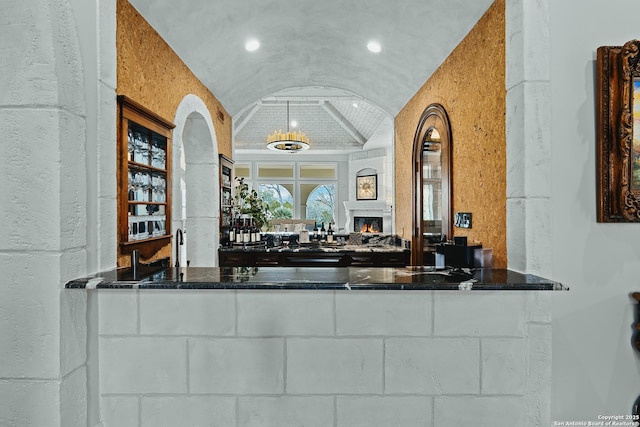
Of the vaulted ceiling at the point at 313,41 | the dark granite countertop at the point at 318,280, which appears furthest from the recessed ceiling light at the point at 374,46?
the dark granite countertop at the point at 318,280

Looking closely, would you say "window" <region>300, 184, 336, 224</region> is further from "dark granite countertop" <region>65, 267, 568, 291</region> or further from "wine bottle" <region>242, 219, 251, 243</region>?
"dark granite countertop" <region>65, 267, 568, 291</region>

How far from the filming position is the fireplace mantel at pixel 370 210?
8.44m

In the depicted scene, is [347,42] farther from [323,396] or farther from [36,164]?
[323,396]

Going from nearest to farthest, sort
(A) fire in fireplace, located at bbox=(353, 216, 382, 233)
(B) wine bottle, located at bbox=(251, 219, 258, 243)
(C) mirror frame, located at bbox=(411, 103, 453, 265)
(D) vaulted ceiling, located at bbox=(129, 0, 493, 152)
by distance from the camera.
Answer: (D) vaulted ceiling, located at bbox=(129, 0, 493, 152), (C) mirror frame, located at bbox=(411, 103, 453, 265), (B) wine bottle, located at bbox=(251, 219, 258, 243), (A) fire in fireplace, located at bbox=(353, 216, 382, 233)

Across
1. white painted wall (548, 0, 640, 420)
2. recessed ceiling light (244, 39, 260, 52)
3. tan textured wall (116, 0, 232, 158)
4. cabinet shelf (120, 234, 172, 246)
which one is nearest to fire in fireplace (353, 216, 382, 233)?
recessed ceiling light (244, 39, 260, 52)

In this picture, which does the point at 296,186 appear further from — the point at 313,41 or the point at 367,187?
the point at 313,41

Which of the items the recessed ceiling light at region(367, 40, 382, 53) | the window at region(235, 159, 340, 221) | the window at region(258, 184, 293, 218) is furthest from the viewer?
the window at region(258, 184, 293, 218)

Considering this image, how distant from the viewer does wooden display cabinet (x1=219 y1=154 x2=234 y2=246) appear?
14.8 ft

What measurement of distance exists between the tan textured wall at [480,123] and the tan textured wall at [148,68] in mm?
2039

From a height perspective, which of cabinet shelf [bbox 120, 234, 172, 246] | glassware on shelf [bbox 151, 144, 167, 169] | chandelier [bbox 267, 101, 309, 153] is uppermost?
chandelier [bbox 267, 101, 309, 153]

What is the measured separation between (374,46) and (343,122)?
584 cm

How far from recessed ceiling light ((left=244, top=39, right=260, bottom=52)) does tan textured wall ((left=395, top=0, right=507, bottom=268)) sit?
5.04 ft

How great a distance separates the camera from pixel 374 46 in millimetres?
3199

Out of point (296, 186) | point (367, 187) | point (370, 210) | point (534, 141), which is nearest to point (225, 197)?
point (534, 141)
